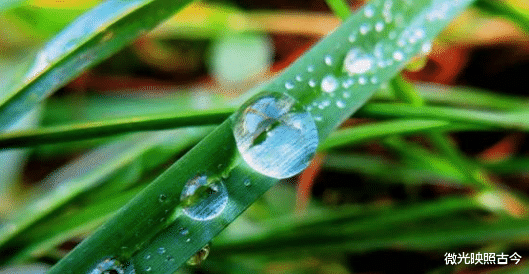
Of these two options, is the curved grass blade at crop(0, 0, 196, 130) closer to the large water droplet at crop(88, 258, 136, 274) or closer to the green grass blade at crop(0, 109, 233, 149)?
the green grass blade at crop(0, 109, 233, 149)

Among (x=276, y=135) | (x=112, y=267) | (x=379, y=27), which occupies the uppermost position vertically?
(x=379, y=27)

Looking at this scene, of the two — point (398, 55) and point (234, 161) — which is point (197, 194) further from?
point (398, 55)

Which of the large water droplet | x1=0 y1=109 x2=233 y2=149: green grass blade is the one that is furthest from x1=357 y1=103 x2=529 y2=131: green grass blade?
the large water droplet

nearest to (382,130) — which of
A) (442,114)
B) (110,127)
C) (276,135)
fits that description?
(442,114)

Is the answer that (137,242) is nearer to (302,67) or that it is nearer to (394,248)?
(302,67)

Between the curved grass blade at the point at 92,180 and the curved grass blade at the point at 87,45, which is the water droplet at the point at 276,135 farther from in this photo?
the curved grass blade at the point at 92,180

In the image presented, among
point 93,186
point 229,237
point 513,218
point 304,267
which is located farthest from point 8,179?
point 513,218

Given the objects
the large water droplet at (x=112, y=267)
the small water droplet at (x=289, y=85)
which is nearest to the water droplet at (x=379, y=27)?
the small water droplet at (x=289, y=85)
